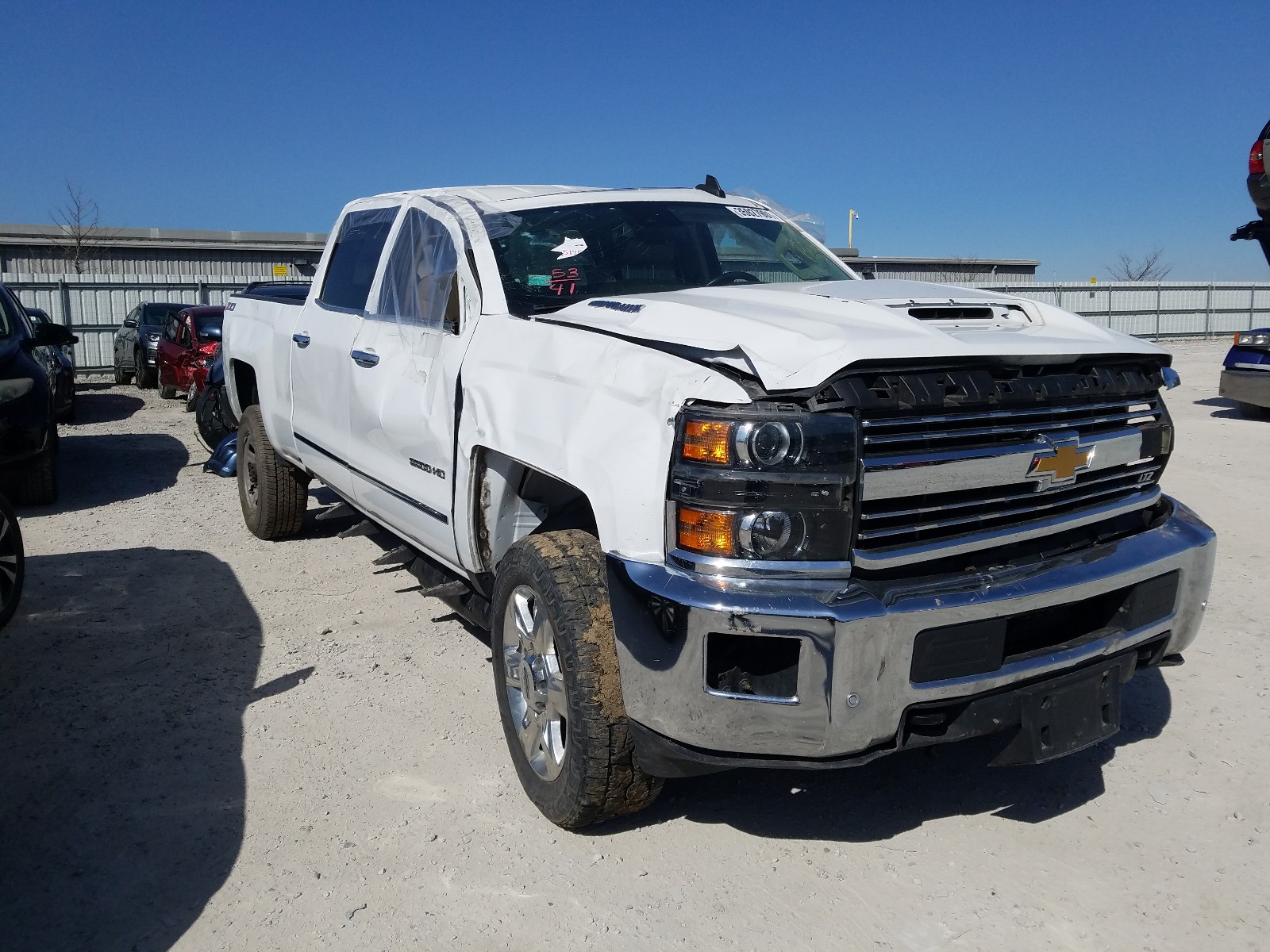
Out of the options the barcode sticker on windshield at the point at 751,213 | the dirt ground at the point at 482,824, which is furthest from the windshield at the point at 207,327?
the barcode sticker on windshield at the point at 751,213

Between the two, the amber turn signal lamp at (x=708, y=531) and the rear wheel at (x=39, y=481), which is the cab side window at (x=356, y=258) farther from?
the rear wheel at (x=39, y=481)

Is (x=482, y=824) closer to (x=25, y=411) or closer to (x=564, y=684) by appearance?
(x=564, y=684)

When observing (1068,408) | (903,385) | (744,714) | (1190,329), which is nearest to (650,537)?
(744,714)

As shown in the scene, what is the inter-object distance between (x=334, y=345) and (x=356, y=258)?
566mm

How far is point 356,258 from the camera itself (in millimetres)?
5168

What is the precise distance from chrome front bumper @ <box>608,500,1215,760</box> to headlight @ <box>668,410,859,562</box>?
0.34 ft

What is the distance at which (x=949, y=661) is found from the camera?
100 inches

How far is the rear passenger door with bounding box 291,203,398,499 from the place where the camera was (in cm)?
479

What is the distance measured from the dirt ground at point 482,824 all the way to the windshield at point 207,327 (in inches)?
411

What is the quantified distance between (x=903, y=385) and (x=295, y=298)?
4.58 meters

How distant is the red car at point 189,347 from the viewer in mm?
14391

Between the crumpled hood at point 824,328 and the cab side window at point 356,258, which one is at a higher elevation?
the cab side window at point 356,258

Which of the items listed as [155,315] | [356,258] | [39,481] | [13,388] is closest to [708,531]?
[356,258]

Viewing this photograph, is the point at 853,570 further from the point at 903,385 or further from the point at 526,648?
the point at 526,648
